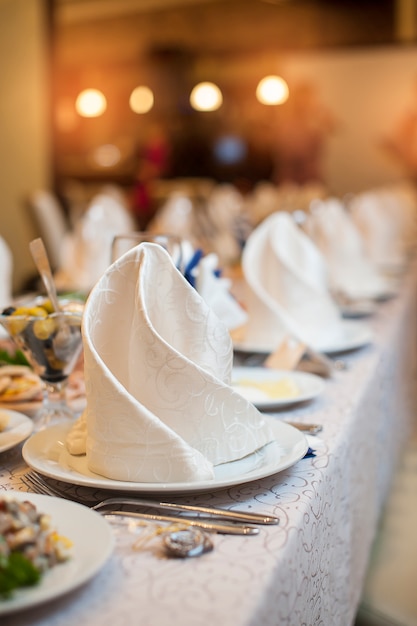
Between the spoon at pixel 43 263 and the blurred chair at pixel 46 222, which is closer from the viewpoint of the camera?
the spoon at pixel 43 263

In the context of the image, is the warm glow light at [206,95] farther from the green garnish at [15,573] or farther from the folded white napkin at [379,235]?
the green garnish at [15,573]

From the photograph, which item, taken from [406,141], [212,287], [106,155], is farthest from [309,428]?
[106,155]

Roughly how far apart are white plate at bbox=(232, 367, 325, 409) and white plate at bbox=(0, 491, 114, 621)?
1.66ft

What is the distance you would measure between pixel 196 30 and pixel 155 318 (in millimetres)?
8263

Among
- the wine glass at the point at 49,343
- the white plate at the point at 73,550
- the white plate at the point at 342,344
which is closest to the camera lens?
the white plate at the point at 73,550

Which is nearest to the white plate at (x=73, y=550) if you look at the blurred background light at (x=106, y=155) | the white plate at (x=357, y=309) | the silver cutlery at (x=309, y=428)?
the silver cutlery at (x=309, y=428)

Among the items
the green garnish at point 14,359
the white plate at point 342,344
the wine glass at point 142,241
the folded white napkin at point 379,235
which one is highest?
the wine glass at point 142,241

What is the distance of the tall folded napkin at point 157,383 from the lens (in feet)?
2.89

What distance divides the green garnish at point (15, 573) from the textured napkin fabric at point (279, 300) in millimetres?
1074

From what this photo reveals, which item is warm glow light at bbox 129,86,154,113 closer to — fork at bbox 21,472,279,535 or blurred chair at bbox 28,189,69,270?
blurred chair at bbox 28,189,69,270

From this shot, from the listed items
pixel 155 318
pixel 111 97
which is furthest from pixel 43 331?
pixel 111 97

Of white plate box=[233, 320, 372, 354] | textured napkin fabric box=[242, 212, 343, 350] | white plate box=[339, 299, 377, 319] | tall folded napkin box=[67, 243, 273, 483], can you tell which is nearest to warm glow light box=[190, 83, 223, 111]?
white plate box=[339, 299, 377, 319]

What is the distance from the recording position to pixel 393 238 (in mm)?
4305

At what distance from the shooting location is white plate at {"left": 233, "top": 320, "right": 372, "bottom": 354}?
170 cm
